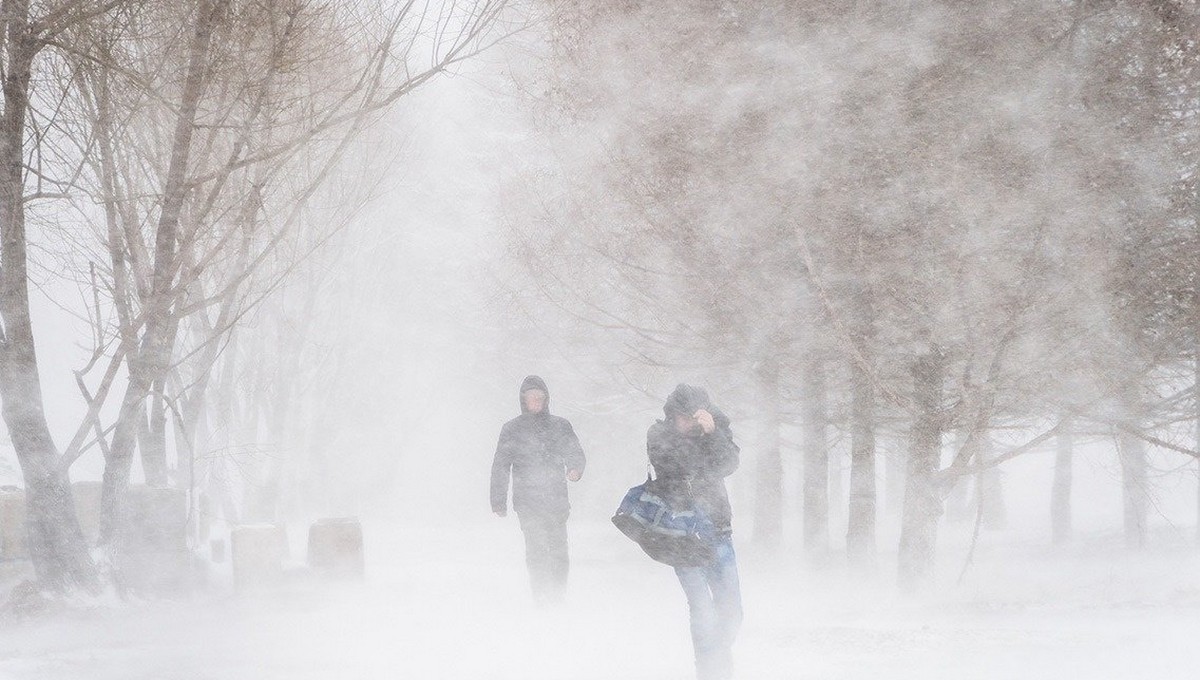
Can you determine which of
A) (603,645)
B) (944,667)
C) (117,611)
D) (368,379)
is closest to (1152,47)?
(944,667)

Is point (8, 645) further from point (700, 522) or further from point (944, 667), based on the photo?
point (944, 667)

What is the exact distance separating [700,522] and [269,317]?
56.6ft

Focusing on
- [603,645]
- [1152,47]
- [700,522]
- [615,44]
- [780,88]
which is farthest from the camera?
[615,44]

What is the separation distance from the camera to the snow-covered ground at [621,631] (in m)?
6.16

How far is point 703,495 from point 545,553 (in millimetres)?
3325

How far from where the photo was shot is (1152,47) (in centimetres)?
851

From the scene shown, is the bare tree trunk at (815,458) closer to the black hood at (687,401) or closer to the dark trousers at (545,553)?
the dark trousers at (545,553)

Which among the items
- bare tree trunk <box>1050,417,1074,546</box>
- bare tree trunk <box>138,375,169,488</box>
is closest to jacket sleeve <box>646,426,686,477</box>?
bare tree trunk <box>138,375,169,488</box>

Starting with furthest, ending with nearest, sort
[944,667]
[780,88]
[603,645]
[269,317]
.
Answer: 1. [269,317]
2. [780,88]
3. [603,645]
4. [944,667]

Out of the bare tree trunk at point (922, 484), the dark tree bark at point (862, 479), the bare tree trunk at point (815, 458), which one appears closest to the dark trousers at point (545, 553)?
the bare tree trunk at point (922, 484)

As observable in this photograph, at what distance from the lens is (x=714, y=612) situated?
561 cm

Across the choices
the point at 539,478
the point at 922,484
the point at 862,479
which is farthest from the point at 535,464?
the point at 862,479

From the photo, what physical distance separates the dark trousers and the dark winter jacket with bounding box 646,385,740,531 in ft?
10.1

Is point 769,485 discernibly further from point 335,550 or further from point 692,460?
point 692,460
